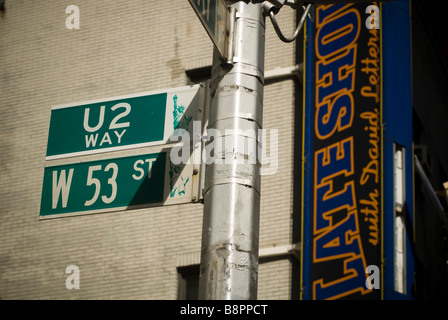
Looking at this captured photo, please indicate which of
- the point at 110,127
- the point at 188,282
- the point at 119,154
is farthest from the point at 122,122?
the point at 188,282

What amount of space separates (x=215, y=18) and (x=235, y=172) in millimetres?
982

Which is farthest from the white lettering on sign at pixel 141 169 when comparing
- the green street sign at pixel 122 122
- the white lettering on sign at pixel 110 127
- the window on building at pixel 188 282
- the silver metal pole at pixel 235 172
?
the window on building at pixel 188 282

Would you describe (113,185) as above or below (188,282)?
below

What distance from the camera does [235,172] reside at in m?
4.92

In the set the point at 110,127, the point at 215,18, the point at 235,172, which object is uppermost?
the point at 215,18

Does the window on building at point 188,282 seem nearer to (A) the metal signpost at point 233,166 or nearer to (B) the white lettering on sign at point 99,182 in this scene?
(B) the white lettering on sign at point 99,182

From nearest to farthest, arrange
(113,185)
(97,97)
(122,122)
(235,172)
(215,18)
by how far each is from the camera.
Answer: (235,172) → (215,18) → (113,185) → (122,122) → (97,97)

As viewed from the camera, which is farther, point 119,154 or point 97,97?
point 97,97

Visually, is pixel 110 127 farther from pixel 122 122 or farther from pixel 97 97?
pixel 97 97

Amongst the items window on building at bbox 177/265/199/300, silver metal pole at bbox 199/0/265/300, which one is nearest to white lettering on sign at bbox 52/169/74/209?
silver metal pole at bbox 199/0/265/300

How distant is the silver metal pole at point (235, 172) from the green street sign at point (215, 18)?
86mm

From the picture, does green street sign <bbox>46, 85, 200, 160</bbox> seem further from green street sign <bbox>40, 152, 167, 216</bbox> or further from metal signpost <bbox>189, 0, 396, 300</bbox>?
metal signpost <bbox>189, 0, 396, 300</bbox>

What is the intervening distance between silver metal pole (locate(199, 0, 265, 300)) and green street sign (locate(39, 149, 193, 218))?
2.15 ft

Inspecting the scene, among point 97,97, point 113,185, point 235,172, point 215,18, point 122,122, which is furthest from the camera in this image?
point 97,97
